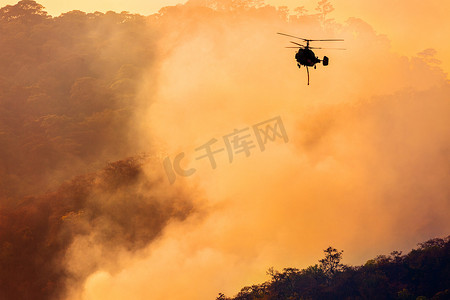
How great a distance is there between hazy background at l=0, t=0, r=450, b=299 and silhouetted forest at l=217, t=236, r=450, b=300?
1469 centimetres

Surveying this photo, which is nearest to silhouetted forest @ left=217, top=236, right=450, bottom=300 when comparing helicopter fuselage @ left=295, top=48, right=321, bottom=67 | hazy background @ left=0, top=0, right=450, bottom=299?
hazy background @ left=0, top=0, right=450, bottom=299

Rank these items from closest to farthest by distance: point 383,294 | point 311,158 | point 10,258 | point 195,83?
point 383,294, point 10,258, point 311,158, point 195,83

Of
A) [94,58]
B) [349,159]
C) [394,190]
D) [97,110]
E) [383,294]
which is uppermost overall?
[94,58]

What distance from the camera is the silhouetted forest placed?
56250mm

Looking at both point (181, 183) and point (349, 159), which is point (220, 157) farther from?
point (349, 159)

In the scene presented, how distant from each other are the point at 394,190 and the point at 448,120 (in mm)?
24378

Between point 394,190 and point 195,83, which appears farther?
point 195,83

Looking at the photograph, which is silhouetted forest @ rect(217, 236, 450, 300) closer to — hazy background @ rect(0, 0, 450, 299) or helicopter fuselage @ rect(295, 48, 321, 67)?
hazy background @ rect(0, 0, 450, 299)

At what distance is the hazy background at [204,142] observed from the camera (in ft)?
255

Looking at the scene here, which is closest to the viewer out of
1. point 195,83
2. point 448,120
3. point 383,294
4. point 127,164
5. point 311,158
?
point 383,294

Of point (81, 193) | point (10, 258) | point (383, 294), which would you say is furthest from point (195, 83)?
point (383, 294)

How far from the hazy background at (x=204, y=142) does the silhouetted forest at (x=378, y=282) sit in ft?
48.2

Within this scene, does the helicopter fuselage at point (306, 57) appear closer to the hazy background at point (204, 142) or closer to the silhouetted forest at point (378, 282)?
the silhouetted forest at point (378, 282)

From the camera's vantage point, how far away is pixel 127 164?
288ft
